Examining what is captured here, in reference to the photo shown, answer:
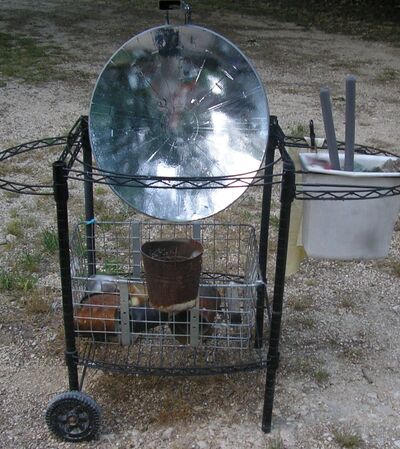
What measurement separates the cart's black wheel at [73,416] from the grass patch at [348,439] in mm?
1027

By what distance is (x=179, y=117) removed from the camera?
2.75 m

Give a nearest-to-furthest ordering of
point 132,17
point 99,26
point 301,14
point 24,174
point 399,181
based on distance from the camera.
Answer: point 399,181 → point 24,174 → point 99,26 → point 132,17 → point 301,14

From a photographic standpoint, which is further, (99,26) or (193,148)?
(99,26)

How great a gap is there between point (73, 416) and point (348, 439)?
3.83 ft

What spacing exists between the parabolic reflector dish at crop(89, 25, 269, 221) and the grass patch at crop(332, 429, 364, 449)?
1.11 metres

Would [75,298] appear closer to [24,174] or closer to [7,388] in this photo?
[7,388]

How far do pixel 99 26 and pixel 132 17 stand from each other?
1.25 m

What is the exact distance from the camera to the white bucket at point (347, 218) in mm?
2320

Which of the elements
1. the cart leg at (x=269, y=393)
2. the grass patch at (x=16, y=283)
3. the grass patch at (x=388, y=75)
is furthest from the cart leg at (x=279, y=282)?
the grass patch at (x=388, y=75)

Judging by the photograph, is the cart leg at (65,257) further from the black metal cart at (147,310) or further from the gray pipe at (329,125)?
the gray pipe at (329,125)

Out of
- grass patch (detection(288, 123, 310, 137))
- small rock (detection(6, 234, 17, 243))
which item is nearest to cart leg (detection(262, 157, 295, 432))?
small rock (detection(6, 234, 17, 243))

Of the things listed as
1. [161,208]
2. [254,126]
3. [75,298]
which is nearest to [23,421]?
[75,298]

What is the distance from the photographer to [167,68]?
266 cm

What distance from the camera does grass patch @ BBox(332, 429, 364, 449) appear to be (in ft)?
8.53
